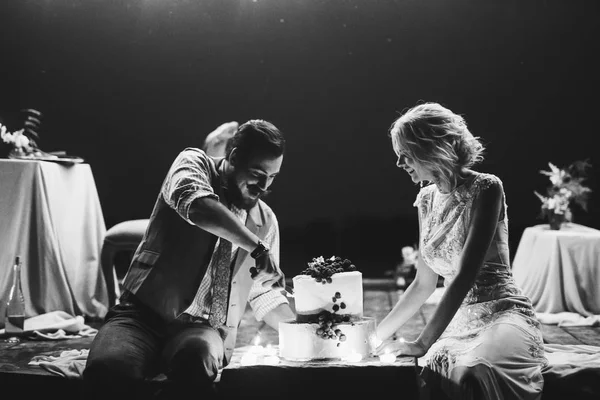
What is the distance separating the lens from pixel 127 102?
24.7 feet

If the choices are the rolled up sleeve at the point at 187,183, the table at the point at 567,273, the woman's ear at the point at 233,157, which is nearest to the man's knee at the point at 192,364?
the rolled up sleeve at the point at 187,183

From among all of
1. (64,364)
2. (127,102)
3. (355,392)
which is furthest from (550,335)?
(127,102)

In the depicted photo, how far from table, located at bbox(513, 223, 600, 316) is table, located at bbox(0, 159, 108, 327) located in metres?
3.50

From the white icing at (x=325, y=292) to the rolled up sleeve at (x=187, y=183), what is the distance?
20.2 inches

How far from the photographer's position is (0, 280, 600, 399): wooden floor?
112 inches

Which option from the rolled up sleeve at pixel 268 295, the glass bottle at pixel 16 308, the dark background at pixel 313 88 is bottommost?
the glass bottle at pixel 16 308

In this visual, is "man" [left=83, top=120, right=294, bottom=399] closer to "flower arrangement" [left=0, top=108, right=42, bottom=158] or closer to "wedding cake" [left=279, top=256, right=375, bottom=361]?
"wedding cake" [left=279, top=256, right=375, bottom=361]

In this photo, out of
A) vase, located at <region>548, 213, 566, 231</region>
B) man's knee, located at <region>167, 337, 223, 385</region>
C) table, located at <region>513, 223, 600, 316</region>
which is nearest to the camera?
man's knee, located at <region>167, 337, 223, 385</region>

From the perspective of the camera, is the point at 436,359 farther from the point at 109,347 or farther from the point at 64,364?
the point at 64,364

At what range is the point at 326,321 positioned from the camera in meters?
2.64

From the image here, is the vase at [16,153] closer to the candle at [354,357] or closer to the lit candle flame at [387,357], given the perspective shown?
the candle at [354,357]

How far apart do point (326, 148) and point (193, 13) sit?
86.0 inches

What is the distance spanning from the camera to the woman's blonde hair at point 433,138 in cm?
261

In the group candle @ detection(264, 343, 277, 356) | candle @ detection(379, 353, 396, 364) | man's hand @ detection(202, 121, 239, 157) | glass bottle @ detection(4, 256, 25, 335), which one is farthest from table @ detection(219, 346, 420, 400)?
man's hand @ detection(202, 121, 239, 157)
